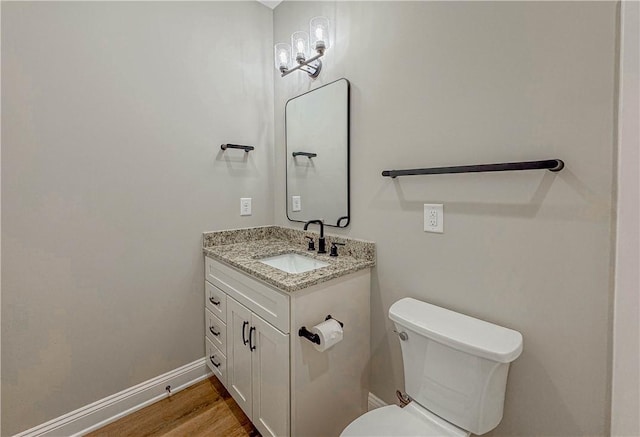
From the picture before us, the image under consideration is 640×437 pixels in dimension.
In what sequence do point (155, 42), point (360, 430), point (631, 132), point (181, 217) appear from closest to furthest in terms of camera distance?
point (631, 132)
point (360, 430)
point (155, 42)
point (181, 217)

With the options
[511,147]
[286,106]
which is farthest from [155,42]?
[511,147]

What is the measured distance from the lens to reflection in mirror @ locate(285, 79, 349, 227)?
164 centimetres

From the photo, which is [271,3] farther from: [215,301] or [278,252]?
[215,301]

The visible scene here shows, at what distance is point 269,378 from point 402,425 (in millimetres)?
584

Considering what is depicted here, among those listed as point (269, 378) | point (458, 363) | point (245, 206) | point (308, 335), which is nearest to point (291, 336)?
point (308, 335)

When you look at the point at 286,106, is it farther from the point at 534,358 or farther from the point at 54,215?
the point at 534,358

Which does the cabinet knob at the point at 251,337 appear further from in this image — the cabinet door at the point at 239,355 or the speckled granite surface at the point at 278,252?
the speckled granite surface at the point at 278,252

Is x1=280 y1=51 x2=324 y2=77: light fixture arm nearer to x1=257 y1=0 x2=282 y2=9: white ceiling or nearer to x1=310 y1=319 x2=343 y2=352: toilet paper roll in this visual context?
x1=257 y1=0 x2=282 y2=9: white ceiling

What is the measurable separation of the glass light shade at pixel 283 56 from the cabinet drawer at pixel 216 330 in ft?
5.25

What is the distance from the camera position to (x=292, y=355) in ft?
3.90

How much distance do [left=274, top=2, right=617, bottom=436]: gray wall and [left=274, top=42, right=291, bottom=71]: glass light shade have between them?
1.65 feet

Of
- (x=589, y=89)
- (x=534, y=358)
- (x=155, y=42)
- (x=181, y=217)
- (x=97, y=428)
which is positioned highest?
(x=155, y=42)

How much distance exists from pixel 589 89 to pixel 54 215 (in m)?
2.17

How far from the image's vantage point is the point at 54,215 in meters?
1.38
